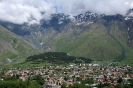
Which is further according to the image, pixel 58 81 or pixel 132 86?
pixel 58 81

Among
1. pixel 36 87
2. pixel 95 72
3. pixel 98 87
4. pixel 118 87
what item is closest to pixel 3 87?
pixel 36 87

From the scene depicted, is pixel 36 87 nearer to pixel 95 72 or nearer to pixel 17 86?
pixel 17 86

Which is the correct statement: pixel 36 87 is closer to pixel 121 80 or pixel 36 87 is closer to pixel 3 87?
pixel 3 87

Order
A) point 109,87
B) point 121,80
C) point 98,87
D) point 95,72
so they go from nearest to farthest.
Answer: point 109,87
point 98,87
point 121,80
point 95,72

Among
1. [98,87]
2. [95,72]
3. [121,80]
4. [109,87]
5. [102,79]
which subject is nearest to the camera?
[109,87]

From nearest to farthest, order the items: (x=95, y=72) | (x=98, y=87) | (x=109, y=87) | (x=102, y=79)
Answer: (x=109, y=87) → (x=98, y=87) → (x=102, y=79) → (x=95, y=72)

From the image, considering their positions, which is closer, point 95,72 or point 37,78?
point 37,78

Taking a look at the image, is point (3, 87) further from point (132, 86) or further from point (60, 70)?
point (60, 70)

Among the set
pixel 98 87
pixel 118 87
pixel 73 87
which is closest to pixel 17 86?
pixel 73 87
